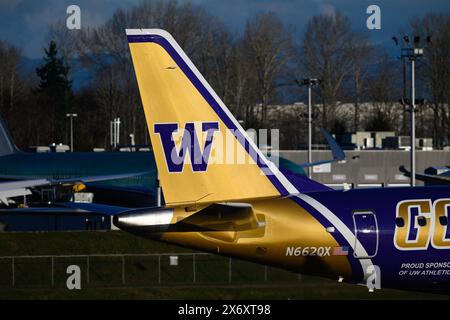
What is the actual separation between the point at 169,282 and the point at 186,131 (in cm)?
2270

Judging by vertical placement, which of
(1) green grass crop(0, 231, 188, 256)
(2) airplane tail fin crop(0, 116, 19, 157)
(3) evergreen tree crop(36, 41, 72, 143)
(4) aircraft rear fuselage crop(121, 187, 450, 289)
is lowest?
(1) green grass crop(0, 231, 188, 256)

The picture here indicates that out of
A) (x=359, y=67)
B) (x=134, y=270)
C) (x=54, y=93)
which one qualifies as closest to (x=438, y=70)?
(x=359, y=67)

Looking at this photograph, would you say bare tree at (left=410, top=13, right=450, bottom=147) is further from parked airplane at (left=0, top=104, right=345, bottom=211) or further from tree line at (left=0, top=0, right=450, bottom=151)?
parked airplane at (left=0, top=104, right=345, bottom=211)

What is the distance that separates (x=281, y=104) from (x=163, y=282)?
110 m

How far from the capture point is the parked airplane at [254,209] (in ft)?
79.7

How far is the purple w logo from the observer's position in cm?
2447

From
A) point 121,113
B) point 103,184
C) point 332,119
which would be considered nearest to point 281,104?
point 332,119

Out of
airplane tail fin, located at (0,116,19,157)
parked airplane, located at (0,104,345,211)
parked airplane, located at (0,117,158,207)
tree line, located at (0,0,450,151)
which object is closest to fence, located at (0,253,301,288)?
parked airplane, located at (0,117,158,207)

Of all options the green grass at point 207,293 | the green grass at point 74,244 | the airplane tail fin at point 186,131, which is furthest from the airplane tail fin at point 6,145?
the airplane tail fin at point 186,131

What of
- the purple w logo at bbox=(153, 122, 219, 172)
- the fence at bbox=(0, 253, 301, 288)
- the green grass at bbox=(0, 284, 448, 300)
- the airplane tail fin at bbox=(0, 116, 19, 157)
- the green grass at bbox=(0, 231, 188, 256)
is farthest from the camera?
the airplane tail fin at bbox=(0, 116, 19, 157)

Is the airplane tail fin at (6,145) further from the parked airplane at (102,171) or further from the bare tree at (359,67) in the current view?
the bare tree at (359,67)

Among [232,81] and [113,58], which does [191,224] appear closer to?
[232,81]

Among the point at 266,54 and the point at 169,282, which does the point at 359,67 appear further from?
the point at 169,282
